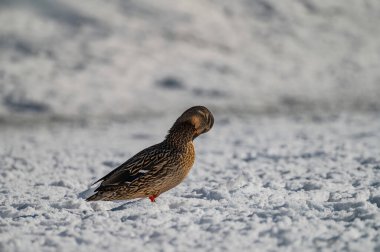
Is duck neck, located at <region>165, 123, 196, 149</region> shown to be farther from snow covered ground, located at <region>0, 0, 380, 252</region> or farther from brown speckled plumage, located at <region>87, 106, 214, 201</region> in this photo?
snow covered ground, located at <region>0, 0, 380, 252</region>

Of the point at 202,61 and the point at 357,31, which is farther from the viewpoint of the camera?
the point at 357,31

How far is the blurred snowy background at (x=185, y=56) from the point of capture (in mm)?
14148

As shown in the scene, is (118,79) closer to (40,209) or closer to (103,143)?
(103,143)

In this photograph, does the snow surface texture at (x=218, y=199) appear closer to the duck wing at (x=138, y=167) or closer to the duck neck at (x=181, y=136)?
the duck wing at (x=138, y=167)

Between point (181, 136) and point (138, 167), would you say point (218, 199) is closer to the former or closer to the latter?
point (181, 136)

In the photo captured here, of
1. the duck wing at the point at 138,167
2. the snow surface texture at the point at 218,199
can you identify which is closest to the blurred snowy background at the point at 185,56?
the snow surface texture at the point at 218,199

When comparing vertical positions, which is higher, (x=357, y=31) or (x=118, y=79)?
(x=357, y=31)

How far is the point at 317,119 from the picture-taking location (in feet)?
40.4

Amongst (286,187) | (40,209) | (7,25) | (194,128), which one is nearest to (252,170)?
(286,187)

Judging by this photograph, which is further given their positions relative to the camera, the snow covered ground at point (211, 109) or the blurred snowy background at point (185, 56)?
the blurred snowy background at point (185, 56)

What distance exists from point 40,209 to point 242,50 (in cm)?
1268

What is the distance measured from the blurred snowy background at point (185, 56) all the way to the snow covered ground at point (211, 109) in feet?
0.17

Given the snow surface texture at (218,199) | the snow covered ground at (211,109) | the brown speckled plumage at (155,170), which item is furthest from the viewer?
the brown speckled plumage at (155,170)

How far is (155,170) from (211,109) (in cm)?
884
